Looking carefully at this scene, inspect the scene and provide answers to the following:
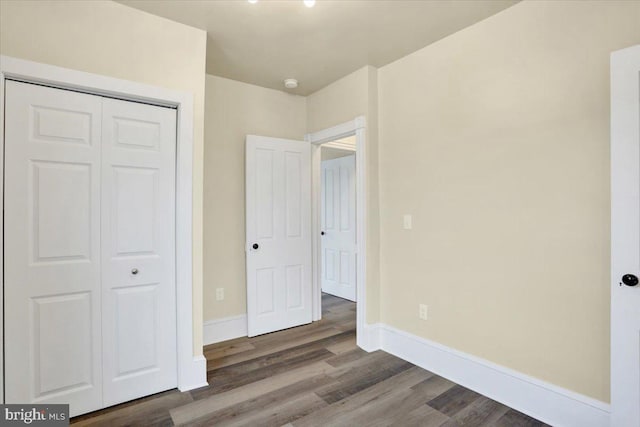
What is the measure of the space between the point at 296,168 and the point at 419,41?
1692 millimetres

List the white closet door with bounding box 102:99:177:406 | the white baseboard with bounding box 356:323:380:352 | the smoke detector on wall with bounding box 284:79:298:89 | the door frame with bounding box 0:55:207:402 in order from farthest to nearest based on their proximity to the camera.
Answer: the smoke detector on wall with bounding box 284:79:298:89 → the white baseboard with bounding box 356:323:380:352 → the door frame with bounding box 0:55:207:402 → the white closet door with bounding box 102:99:177:406

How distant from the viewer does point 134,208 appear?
7.29 feet

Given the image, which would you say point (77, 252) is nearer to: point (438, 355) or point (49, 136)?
point (49, 136)

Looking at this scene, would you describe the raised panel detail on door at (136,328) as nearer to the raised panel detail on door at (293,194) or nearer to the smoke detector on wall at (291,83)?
the raised panel detail on door at (293,194)

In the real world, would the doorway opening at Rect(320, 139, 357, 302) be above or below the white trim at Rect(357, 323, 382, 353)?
above

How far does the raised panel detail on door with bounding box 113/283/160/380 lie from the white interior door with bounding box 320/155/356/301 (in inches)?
117

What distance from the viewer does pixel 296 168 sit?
365 centimetres

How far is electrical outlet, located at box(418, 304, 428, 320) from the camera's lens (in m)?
2.75

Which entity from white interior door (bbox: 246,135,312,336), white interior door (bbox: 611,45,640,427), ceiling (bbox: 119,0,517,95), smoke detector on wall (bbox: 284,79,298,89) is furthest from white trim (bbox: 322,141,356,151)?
white interior door (bbox: 611,45,640,427)

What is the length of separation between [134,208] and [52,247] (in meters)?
0.49

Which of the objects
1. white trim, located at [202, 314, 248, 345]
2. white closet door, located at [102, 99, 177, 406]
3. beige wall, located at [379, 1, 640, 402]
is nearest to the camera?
beige wall, located at [379, 1, 640, 402]

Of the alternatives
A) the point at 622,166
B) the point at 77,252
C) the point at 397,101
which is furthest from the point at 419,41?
the point at 77,252

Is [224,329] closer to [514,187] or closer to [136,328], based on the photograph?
[136,328]

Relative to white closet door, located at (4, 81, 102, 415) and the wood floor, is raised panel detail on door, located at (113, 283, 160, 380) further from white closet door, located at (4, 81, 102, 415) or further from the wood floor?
the wood floor
